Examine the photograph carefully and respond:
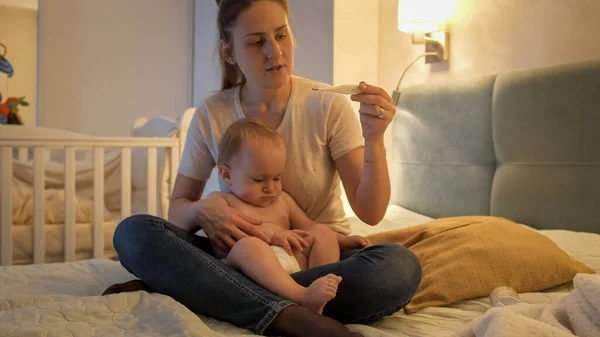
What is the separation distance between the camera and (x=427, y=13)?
2.38m

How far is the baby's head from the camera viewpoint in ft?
4.25

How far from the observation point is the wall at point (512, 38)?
6.12ft

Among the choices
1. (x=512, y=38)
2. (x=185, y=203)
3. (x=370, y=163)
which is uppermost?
(x=512, y=38)

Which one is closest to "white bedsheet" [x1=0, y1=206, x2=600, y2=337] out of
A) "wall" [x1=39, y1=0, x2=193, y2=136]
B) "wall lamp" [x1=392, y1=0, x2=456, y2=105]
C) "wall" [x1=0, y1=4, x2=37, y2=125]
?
"wall lamp" [x1=392, y1=0, x2=456, y2=105]

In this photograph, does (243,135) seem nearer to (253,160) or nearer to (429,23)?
(253,160)

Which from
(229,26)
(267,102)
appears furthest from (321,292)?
(229,26)

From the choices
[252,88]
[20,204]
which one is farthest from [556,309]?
[20,204]

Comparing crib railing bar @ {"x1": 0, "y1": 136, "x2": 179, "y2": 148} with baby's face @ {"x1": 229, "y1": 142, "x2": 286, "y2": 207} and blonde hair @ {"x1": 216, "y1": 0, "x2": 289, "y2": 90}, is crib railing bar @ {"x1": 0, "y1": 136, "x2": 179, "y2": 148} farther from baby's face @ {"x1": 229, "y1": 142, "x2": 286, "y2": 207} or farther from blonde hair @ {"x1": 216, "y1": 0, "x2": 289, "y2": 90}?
baby's face @ {"x1": 229, "y1": 142, "x2": 286, "y2": 207}

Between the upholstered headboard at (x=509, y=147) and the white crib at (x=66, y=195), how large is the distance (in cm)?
101

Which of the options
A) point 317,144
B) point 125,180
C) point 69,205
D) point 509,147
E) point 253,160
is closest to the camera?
point 253,160

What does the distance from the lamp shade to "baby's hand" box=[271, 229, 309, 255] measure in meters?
1.46

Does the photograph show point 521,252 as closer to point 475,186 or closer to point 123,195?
point 475,186

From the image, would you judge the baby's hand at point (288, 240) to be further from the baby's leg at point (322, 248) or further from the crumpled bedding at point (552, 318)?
the crumpled bedding at point (552, 318)

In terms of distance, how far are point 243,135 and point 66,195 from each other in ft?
4.01
